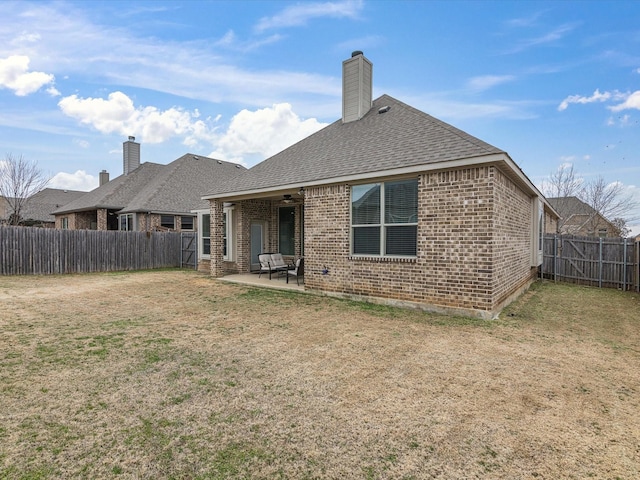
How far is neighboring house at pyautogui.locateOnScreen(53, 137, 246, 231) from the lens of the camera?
19986 mm

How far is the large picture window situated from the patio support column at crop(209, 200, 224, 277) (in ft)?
21.1

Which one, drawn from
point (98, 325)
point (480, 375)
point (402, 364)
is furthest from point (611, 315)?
point (98, 325)

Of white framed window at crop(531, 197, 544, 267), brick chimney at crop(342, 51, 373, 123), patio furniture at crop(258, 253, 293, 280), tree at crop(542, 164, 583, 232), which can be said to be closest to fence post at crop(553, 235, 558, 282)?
white framed window at crop(531, 197, 544, 267)

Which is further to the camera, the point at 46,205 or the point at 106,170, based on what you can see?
the point at 46,205

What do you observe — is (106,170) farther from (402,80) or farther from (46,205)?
(402,80)

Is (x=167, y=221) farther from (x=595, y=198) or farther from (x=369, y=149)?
(x=595, y=198)

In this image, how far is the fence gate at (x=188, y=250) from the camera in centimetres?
1738

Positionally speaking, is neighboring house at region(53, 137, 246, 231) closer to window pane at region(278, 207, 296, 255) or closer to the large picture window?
window pane at region(278, 207, 296, 255)

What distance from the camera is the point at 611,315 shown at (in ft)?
24.4

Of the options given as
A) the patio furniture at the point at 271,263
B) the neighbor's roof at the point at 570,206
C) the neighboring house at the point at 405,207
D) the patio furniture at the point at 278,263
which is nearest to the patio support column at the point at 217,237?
the neighboring house at the point at 405,207

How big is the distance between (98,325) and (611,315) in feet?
34.2

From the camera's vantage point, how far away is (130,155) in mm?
24797

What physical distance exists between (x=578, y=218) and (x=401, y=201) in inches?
1179

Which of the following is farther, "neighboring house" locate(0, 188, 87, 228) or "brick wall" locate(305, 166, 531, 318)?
"neighboring house" locate(0, 188, 87, 228)
